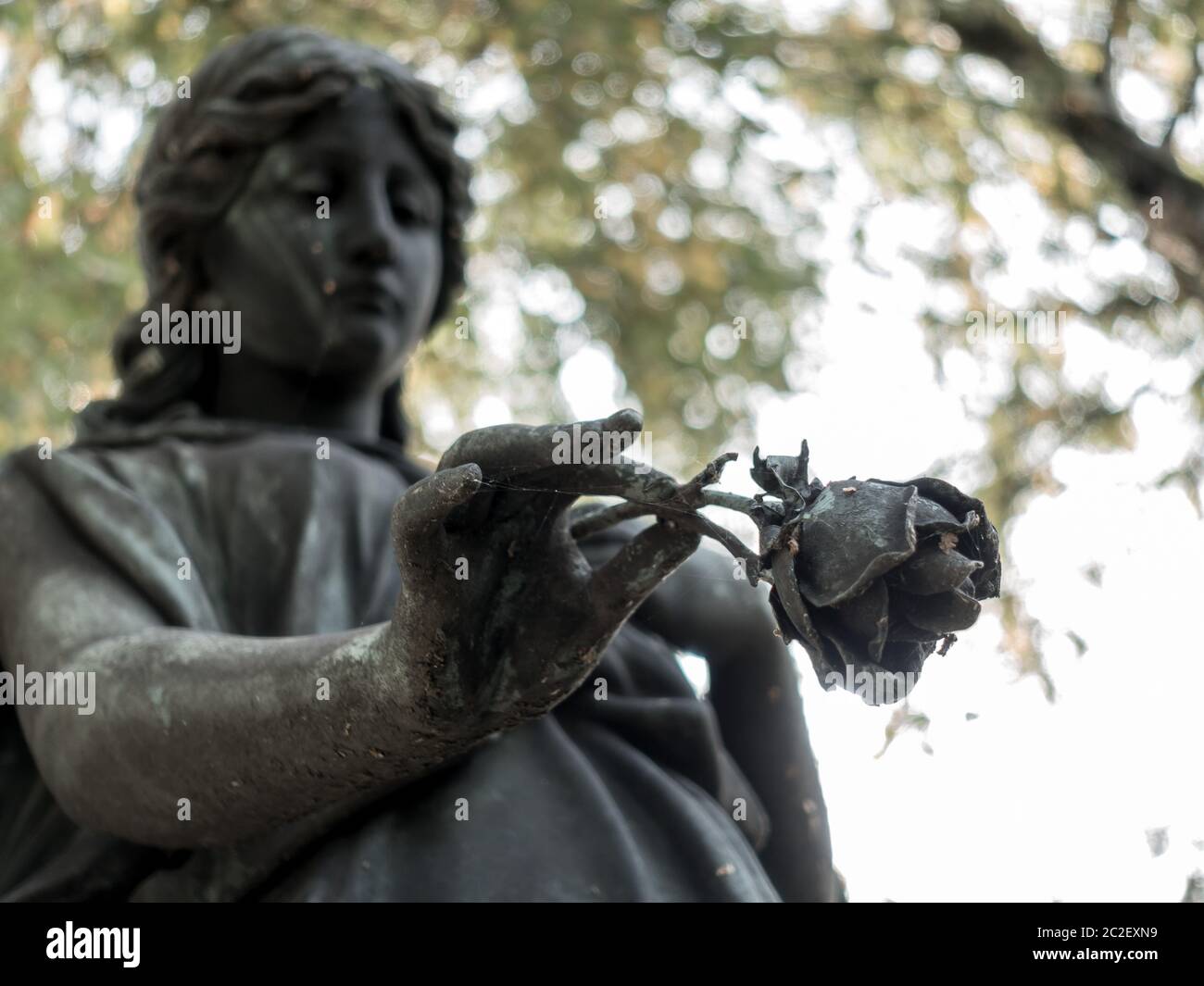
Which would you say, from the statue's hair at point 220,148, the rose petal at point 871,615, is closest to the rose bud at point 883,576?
the rose petal at point 871,615

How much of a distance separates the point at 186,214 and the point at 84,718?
1.37 m

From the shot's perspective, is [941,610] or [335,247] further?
[335,247]

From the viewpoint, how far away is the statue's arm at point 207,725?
2551mm

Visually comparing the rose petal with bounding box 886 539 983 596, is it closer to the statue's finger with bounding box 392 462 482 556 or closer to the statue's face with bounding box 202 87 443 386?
the statue's finger with bounding box 392 462 482 556

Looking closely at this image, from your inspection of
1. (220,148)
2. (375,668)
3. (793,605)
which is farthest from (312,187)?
(793,605)

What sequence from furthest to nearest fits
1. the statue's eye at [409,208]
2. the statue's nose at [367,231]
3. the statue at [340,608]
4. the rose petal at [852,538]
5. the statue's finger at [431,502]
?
the statue's eye at [409,208]
the statue's nose at [367,231]
the statue at [340,608]
the statue's finger at [431,502]
the rose petal at [852,538]

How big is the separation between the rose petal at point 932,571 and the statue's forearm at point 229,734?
28.1 inches

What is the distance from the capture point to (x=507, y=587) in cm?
247

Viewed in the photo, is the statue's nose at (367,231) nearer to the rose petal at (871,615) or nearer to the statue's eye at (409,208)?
the statue's eye at (409,208)

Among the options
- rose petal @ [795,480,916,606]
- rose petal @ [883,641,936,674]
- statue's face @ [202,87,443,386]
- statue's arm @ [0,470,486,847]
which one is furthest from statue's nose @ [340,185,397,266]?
rose petal @ [883,641,936,674]

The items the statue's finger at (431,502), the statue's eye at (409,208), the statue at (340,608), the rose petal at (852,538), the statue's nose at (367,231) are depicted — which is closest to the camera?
the rose petal at (852,538)

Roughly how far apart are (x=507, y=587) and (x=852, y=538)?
1.95ft

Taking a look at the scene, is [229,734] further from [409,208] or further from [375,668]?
[409,208]

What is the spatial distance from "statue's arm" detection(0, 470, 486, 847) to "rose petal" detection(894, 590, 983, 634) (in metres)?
0.70
